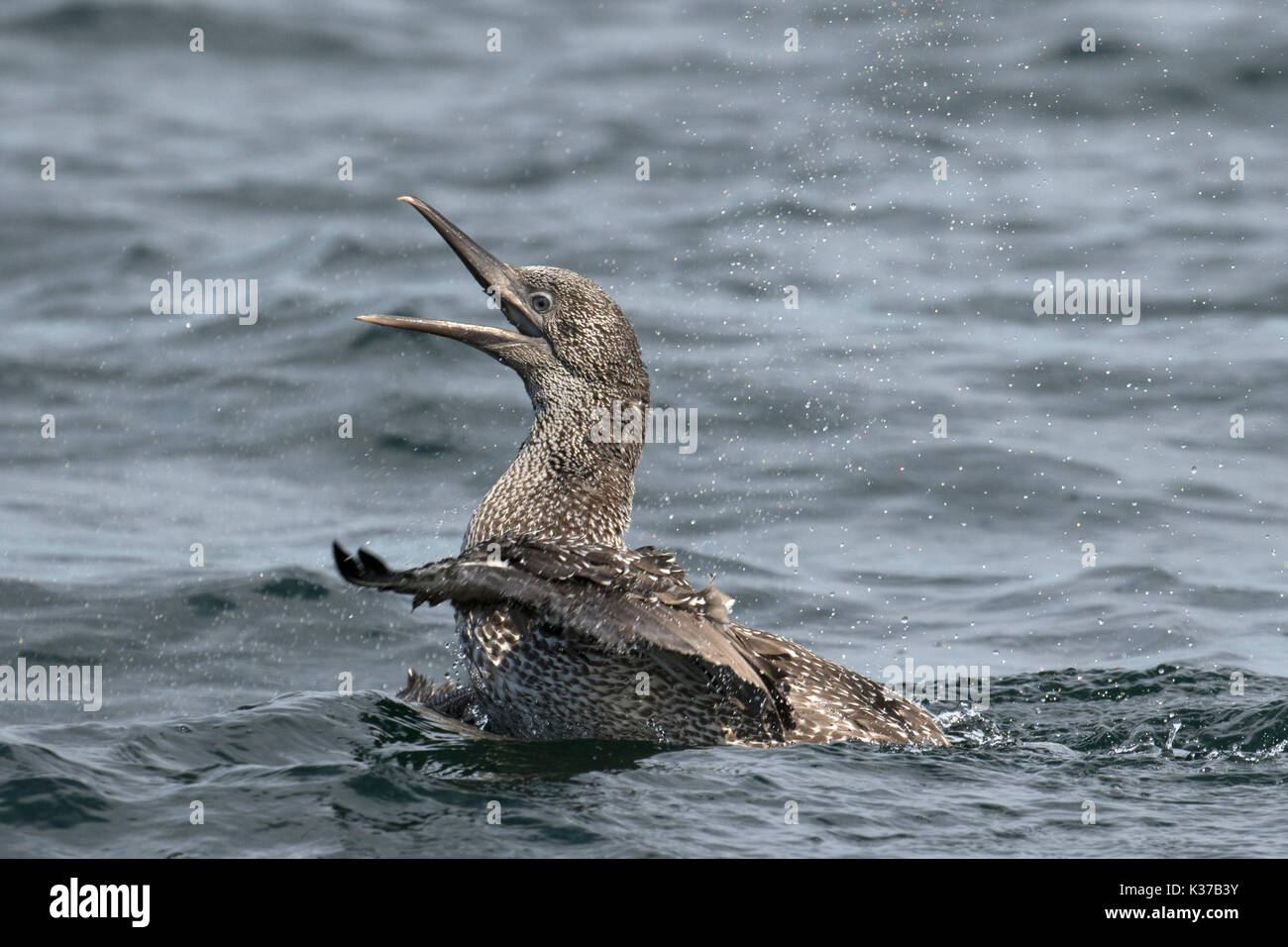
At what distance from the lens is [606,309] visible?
7469mm

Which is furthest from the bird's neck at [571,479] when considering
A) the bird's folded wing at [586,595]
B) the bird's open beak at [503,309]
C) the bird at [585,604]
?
the bird's folded wing at [586,595]

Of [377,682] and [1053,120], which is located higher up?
[1053,120]

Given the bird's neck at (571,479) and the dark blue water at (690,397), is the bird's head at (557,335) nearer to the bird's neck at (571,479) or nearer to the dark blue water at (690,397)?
the bird's neck at (571,479)

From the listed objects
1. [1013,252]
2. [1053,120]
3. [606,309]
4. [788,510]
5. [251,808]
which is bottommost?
[251,808]

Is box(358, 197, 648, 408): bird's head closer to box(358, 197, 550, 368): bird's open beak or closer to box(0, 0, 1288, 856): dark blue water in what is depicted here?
box(358, 197, 550, 368): bird's open beak

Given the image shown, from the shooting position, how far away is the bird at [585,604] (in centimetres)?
577

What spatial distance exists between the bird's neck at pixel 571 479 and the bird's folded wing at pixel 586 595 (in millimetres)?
853

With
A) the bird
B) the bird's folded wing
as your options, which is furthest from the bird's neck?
the bird's folded wing

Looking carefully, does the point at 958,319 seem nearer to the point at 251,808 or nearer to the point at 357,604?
the point at 357,604

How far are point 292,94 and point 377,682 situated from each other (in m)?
10.9

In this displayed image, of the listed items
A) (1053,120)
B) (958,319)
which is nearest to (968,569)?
(958,319)

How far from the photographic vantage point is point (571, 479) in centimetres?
728

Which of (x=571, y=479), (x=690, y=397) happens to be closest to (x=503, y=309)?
(x=571, y=479)

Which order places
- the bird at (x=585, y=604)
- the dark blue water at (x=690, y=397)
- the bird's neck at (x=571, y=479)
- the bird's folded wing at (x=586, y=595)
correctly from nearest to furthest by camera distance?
the bird's folded wing at (x=586, y=595) < the bird at (x=585, y=604) < the dark blue water at (x=690, y=397) < the bird's neck at (x=571, y=479)
